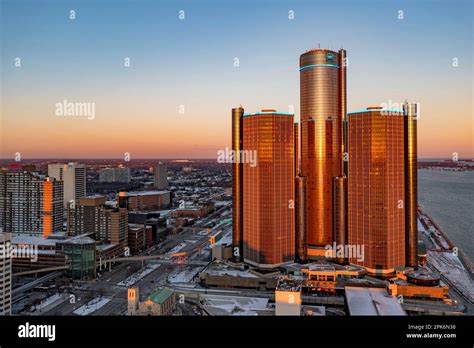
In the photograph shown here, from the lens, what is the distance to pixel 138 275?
14938 millimetres

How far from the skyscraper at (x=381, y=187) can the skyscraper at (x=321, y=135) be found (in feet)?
7.12

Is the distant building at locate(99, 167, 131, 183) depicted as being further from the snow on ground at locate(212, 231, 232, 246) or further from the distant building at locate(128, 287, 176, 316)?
the distant building at locate(128, 287, 176, 316)

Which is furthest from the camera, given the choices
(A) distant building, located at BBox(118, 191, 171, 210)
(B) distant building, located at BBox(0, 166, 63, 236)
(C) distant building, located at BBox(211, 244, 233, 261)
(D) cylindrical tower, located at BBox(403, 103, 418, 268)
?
(A) distant building, located at BBox(118, 191, 171, 210)

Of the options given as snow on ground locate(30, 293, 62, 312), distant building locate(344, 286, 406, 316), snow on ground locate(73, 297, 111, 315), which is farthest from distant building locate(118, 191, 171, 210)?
distant building locate(344, 286, 406, 316)

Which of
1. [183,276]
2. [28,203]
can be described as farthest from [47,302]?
[28,203]

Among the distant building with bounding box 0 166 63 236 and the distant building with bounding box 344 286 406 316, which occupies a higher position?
the distant building with bounding box 0 166 63 236

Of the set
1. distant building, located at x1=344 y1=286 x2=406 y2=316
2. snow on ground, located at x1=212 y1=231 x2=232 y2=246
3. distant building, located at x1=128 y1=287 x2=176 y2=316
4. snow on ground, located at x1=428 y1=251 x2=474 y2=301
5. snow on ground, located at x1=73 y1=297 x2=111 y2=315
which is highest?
distant building, located at x1=344 y1=286 x2=406 y2=316

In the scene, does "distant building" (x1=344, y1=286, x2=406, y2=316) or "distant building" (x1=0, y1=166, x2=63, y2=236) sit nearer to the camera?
"distant building" (x1=344, y1=286, x2=406, y2=316)

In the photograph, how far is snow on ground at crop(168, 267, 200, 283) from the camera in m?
14.1

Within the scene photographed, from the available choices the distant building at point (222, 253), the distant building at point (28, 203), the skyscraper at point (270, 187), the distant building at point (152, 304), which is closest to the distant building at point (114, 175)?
the distant building at point (28, 203)

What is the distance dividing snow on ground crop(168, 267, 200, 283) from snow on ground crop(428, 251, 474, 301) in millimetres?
9347

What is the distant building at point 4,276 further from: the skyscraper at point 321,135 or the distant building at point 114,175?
the distant building at point 114,175

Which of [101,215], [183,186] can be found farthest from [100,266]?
[183,186]

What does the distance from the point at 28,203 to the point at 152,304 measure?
14269mm
